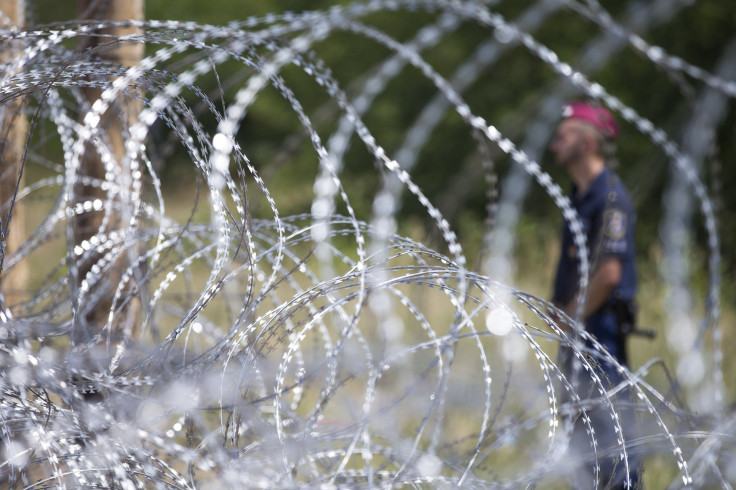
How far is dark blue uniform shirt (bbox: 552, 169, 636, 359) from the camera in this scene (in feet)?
10.0

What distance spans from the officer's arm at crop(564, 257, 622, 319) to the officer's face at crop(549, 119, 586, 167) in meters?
0.42

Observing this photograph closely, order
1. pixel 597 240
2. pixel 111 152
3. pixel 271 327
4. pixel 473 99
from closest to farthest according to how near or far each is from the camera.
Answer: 1. pixel 271 327
2. pixel 111 152
3. pixel 597 240
4. pixel 473 99

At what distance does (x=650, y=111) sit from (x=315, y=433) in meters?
5.64

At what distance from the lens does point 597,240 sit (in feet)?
9.85

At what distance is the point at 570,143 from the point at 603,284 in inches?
22.3

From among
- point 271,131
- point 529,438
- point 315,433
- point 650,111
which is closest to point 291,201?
point 271,131

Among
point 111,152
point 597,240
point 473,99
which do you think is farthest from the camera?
point 473,99

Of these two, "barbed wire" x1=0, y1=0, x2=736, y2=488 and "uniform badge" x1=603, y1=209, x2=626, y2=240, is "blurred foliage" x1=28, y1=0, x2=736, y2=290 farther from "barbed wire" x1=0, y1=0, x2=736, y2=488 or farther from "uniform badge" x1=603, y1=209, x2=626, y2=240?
"barbed wire" x1=0, y1=0, x2=736, y2=488

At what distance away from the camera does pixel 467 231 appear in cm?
838

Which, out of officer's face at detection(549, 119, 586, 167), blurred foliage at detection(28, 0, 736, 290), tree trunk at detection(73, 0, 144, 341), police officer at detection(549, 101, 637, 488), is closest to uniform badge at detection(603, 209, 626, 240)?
police officer at detection(549, 101, 637, 488)

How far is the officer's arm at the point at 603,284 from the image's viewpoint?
3.05 metres

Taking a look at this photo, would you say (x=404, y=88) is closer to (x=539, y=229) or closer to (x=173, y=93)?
(x=539, y=229)

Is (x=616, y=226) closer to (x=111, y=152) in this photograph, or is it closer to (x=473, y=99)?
(x=111, y=152)

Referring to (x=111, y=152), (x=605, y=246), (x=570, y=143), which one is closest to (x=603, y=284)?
(x=605, y=246)
